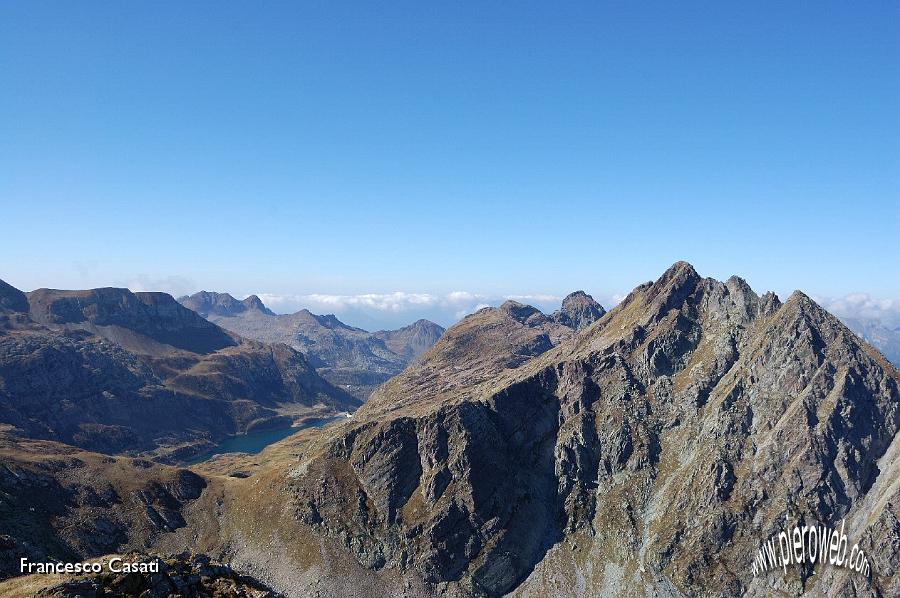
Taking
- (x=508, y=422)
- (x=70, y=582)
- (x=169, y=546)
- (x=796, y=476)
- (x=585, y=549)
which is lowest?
(x=585, y=549)

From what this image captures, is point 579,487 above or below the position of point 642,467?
below

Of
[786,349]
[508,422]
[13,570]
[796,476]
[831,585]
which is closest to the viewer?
[13,570]

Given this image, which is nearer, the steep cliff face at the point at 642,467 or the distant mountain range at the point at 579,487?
the distant mountain range at the point at 579,487

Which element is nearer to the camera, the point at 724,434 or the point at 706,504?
the point at 706,504

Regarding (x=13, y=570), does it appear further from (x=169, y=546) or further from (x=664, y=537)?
(x=664, y=537)

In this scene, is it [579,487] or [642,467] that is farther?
[579,487]

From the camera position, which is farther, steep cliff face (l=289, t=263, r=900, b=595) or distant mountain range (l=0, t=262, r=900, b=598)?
steep cliff face (l=289, t=263, r=900, b=595)

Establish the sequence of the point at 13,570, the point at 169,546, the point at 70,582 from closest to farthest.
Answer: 1. the point at 70,582
2. the point at 13,570
3. the point at 169,546

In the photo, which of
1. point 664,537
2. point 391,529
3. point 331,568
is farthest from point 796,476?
point 331,568
